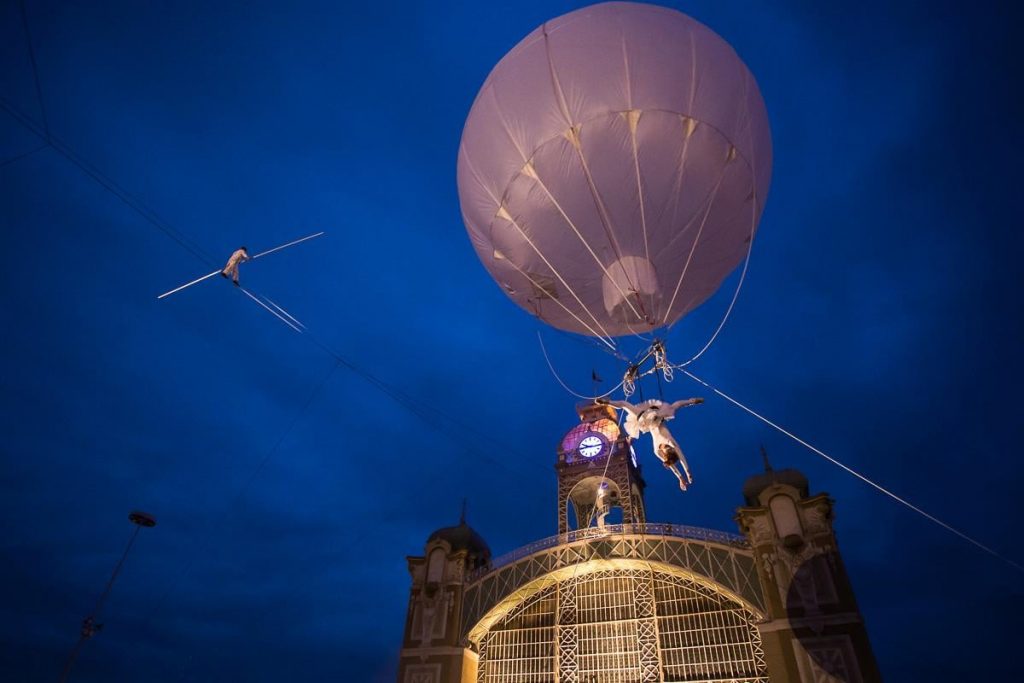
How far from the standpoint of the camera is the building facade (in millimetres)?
15977

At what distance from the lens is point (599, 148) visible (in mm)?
8422

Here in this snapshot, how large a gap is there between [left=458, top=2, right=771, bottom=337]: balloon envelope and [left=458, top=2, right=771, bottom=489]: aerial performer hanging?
2cm

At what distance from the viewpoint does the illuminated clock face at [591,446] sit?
27867 millimetres

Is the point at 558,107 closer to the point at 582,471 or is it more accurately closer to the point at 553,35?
the point at 553,35

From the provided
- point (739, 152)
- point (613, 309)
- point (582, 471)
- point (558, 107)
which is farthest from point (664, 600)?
point (558, 107)

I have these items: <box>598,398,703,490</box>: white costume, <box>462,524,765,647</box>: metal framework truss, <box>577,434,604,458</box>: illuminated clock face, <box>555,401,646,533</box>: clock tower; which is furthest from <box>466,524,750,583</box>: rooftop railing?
<box>598,398,703,490</box>: white costume

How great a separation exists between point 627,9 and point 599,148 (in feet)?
7.85

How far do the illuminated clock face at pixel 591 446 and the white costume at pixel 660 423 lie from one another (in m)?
18.7

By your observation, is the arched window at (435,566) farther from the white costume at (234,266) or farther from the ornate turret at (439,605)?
the white costume at (234,266)

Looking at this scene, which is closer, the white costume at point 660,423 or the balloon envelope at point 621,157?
the balloon envelope at point 621,157

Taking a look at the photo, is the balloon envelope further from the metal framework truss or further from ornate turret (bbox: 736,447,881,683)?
the metal framework truss

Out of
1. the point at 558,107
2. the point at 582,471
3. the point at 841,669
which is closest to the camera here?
the point at 558,107

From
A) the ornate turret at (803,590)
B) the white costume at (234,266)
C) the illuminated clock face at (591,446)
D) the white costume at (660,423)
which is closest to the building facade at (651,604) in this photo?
the ornate turret at (803,590)

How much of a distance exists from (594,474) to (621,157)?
69.4 feet
